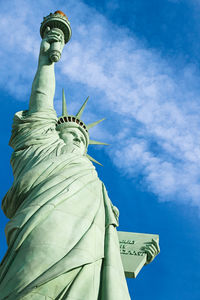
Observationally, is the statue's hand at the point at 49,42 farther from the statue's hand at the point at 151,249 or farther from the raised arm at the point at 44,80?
the statue's hand at the point at 151,249

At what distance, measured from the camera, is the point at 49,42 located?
13.3 metres

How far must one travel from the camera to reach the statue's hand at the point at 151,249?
1035 cm

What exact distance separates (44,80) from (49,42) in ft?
6.10

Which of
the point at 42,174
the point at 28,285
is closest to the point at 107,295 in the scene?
the point at 28,285

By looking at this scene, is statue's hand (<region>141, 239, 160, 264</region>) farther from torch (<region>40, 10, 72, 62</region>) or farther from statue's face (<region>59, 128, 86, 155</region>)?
torch (<region>40, 10, 72, 62</region>)

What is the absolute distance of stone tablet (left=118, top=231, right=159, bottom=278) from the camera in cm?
983

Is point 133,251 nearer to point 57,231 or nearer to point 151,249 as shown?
point 151,249

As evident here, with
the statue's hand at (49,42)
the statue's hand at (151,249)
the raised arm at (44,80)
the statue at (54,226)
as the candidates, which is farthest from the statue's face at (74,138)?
the statue's hand at (151,249)

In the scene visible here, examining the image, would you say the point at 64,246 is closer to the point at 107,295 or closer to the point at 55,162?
the point at 107,295

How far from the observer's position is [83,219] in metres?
8.07

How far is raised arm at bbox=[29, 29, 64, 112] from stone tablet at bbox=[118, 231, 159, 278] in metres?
3.96

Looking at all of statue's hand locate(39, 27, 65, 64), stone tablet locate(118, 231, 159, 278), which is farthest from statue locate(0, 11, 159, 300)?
statue's hand locate(39, 27, 65, 64)

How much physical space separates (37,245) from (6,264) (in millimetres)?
588

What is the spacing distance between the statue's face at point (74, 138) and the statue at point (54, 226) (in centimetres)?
55
